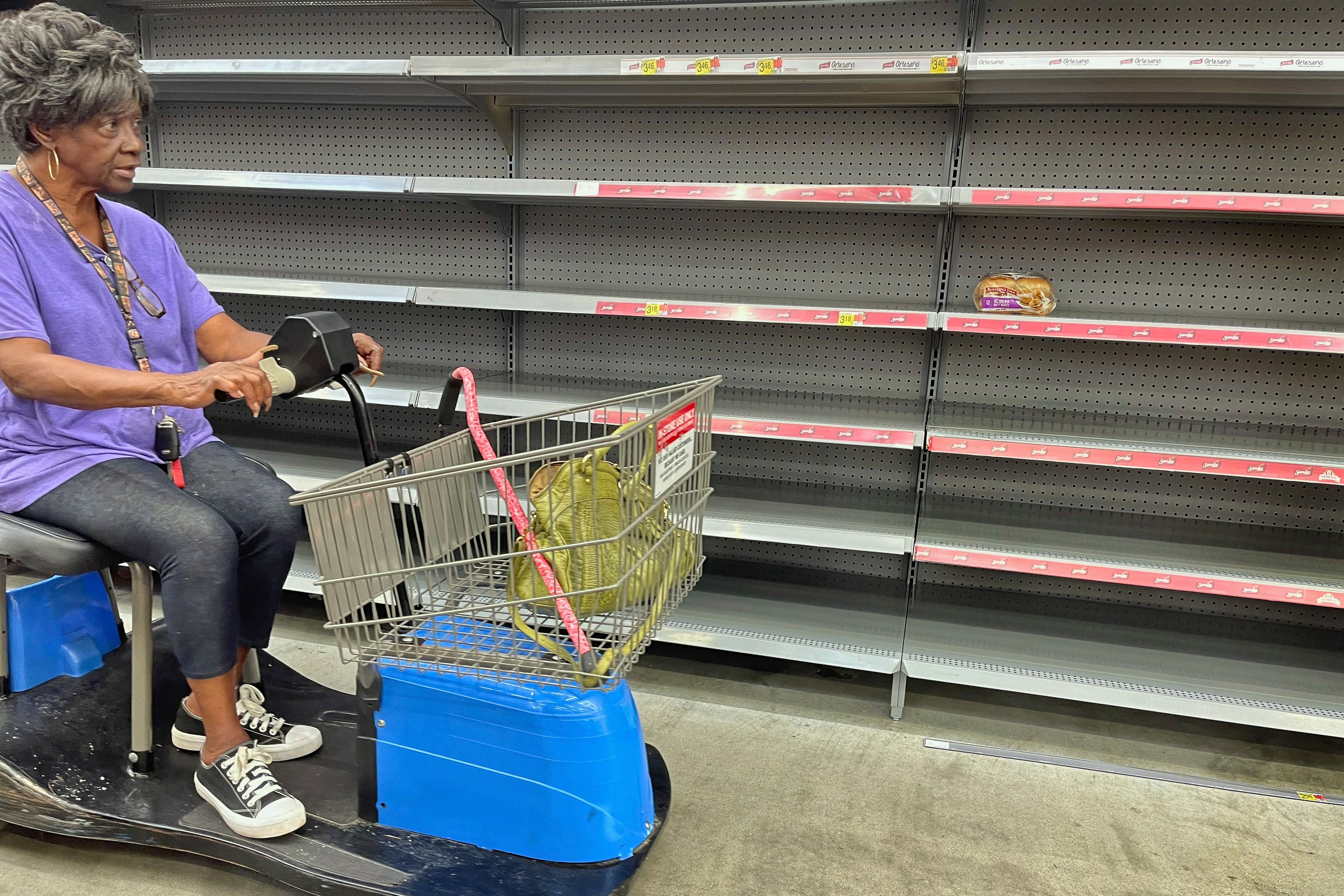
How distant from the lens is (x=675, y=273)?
316 cm

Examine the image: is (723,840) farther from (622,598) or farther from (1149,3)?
(1149,3)

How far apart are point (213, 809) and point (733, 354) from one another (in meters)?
2.08

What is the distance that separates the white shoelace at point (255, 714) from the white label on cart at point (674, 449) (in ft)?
3.60

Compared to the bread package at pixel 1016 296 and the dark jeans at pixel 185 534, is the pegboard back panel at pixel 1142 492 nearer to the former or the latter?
the bread package at pixel 1016 296

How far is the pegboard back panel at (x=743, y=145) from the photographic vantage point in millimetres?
2885

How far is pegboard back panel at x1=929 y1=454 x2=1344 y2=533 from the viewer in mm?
2865

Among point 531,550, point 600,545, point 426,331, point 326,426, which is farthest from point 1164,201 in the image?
point 326,426

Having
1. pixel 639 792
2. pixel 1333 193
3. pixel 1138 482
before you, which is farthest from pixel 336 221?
pixel 1333 193

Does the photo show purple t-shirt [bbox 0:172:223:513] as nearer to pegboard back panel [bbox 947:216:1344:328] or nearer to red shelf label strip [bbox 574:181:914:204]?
red shelf label strip [bbox 574:181:914:204]

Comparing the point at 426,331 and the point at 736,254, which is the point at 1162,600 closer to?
the point at 736,254

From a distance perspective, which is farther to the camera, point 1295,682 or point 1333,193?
point 1333,193

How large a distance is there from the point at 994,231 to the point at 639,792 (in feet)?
6.92

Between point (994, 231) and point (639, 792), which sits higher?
point (994, 231)

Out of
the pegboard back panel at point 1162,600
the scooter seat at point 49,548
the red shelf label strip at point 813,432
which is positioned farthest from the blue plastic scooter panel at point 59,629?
the pegboard back panel at point 1162,600
